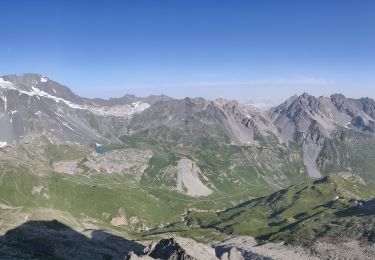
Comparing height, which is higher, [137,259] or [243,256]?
[137,259]

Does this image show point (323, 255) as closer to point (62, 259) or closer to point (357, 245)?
point (357, 245)

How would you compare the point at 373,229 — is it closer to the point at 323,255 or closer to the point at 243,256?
the point at 323,255

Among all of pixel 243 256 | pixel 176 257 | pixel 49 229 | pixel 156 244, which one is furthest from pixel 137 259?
pixel 49 229

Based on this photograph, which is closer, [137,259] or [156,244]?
[137,259]

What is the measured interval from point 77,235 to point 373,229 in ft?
395

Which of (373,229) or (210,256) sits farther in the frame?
(373,229)

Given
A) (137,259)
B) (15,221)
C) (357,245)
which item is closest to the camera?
(137,259)

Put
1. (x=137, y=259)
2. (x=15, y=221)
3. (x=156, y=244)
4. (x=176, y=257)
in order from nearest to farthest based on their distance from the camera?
(x=137, y=259) < (x=176, y=257) < (x=156, y=244) < (x=15, y=221)

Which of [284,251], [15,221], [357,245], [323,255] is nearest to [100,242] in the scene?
[15,221]

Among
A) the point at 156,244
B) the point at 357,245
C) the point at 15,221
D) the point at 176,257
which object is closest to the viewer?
the point at 176,257

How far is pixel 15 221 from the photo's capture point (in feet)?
638

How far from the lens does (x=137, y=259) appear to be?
144 meters

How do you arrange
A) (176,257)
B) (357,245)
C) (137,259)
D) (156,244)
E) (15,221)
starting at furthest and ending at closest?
(15,221) → (357,245) → (156,244) → (176,257) → (137,259)

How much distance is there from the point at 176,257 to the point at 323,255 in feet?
185
